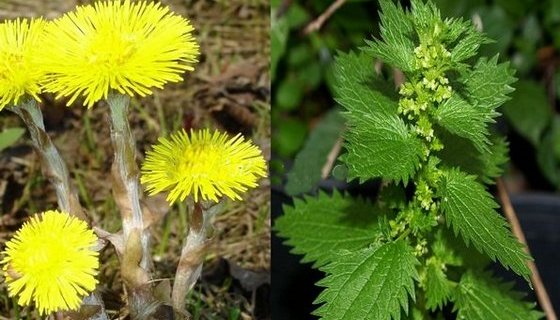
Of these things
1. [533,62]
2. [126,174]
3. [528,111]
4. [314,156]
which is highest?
[533,62]

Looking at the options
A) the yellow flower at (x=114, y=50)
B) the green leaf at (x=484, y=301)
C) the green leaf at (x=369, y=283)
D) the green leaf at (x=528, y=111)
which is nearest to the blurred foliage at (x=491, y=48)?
the green leaf at (x=528, y=111)

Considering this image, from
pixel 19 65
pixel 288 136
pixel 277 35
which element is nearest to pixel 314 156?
pixel 277 35

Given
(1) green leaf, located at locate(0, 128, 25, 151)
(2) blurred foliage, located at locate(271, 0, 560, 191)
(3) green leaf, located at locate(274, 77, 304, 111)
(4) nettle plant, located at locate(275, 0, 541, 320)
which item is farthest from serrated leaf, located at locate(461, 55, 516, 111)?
(3) green leaf, located at locate(274, 77, 304, 111)

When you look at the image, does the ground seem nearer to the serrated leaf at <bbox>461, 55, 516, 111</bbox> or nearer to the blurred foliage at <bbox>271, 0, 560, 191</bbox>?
the serrated leaf at <bbox>461, 55, 516, 111</bbox>

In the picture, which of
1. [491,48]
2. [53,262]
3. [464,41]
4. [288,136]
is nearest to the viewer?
[53,262]

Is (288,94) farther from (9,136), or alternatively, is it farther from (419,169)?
(419,169)

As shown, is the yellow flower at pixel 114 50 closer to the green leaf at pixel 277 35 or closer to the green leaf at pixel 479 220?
the green leaf at pixel 479 220

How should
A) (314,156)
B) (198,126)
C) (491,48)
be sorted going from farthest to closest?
(491,48), (314,156), (198,126)

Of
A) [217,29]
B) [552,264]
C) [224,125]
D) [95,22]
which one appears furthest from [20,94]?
[552,264]
